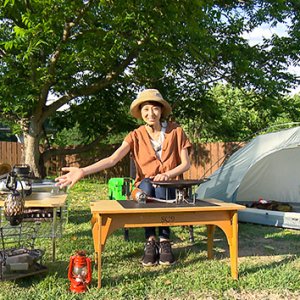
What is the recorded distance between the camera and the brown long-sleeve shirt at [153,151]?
360 cm

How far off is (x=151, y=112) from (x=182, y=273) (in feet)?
4.70

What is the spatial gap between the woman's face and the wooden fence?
8.67 metres

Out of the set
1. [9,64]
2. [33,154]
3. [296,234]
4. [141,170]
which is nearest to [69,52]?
[9,64]

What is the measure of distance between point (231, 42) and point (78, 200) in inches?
220

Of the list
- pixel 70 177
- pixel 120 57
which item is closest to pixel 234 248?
pixel 70 177

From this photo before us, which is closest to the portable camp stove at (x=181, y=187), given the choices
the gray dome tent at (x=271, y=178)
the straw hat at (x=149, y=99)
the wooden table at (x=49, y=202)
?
the wooden table at (x=49, y=202)

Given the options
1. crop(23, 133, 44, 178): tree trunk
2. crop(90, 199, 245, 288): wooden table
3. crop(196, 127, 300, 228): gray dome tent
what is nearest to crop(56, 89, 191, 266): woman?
crop(90, 199, 245, 288): wooden table

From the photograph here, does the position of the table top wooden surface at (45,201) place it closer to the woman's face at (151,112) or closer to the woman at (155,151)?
the woman at (155,151)

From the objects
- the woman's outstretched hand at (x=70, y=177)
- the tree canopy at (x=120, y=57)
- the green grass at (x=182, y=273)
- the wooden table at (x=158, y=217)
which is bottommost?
the green grass at (x=182, y=273)

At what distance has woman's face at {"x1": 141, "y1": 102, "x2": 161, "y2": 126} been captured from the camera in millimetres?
3633

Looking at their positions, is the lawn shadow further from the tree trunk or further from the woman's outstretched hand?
the tree trunk

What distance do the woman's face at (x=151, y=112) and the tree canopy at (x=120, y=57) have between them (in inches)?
95.3

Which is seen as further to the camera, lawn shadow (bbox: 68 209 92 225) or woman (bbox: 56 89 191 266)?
lawn shadow (bbox: 68 209 92 225)

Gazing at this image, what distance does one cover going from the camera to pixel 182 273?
313 cm
